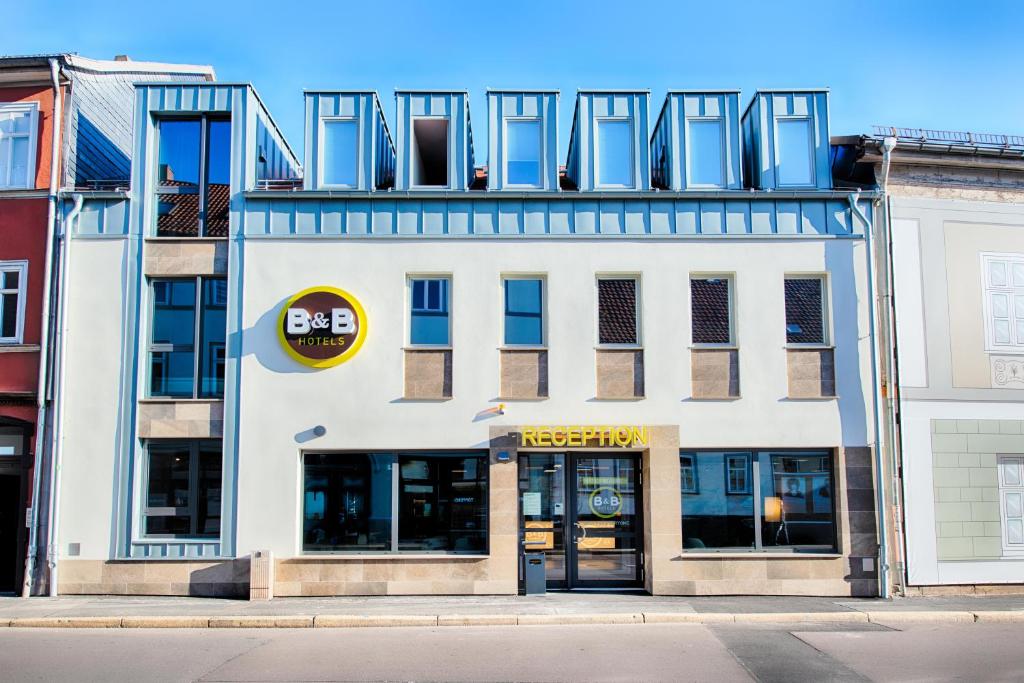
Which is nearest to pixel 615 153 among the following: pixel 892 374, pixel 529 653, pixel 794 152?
pixel 794 152

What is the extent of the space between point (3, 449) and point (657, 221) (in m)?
12.6

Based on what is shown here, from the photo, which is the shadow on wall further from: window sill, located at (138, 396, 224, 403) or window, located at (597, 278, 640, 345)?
window, located at (597, 278, 640, 345)

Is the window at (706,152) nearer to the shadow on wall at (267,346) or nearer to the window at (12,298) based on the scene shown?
the shadow on wall at (267,346)

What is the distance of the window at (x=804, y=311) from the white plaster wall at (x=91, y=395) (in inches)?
482

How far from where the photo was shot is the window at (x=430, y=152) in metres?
16.6

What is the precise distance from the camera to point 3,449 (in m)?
15.8

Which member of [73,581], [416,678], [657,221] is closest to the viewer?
[416,678]

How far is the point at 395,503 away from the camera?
15.5m

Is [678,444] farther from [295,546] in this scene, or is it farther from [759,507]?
[295,546]

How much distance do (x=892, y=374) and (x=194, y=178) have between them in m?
13.4

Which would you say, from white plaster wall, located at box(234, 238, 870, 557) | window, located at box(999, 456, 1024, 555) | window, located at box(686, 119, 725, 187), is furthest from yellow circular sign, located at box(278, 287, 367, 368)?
window, located at box(999, 456, 1024, 555)

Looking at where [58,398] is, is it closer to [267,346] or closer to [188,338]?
[188,338]

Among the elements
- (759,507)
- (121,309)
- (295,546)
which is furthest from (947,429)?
(121,309)

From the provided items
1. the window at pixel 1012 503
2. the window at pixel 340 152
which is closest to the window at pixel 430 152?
the window at pixel 340 152
